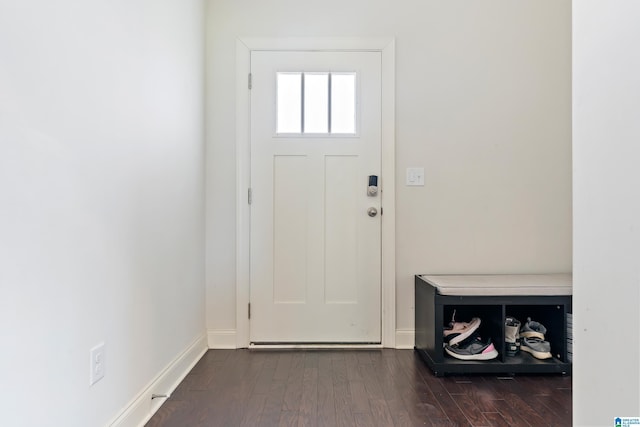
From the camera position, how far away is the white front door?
7.31 ft

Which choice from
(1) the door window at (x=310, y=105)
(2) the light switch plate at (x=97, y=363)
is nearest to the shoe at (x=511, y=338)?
(1) the door window at (x=310, y=105)

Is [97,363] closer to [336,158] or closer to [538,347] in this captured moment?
[336,158]

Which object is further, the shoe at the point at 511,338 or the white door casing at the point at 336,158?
the white door casing at the point at 336,158

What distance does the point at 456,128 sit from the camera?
88.4 inches

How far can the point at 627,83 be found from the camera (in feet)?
2.19

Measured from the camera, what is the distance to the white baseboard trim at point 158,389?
51.1 inches

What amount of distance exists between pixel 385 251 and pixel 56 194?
171cm

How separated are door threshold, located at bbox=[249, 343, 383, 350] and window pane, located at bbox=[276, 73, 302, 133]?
1.33 m

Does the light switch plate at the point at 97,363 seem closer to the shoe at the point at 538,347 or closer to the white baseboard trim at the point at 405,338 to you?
the white baseboard trim at the point at 405,338

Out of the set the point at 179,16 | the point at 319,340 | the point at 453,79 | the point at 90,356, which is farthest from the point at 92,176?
the point at 453,79

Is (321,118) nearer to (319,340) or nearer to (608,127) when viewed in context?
(319,340)


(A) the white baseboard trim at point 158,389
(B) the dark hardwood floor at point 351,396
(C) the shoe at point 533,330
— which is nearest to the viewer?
(A) the white baseboard trim at point 158,389

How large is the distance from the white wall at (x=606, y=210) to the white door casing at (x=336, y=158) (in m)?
1.42

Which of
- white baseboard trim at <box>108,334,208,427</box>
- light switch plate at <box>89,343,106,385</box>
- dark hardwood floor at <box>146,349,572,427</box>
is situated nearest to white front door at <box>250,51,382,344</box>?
dark hardwood floor at <box>146,349,572,427</box>
